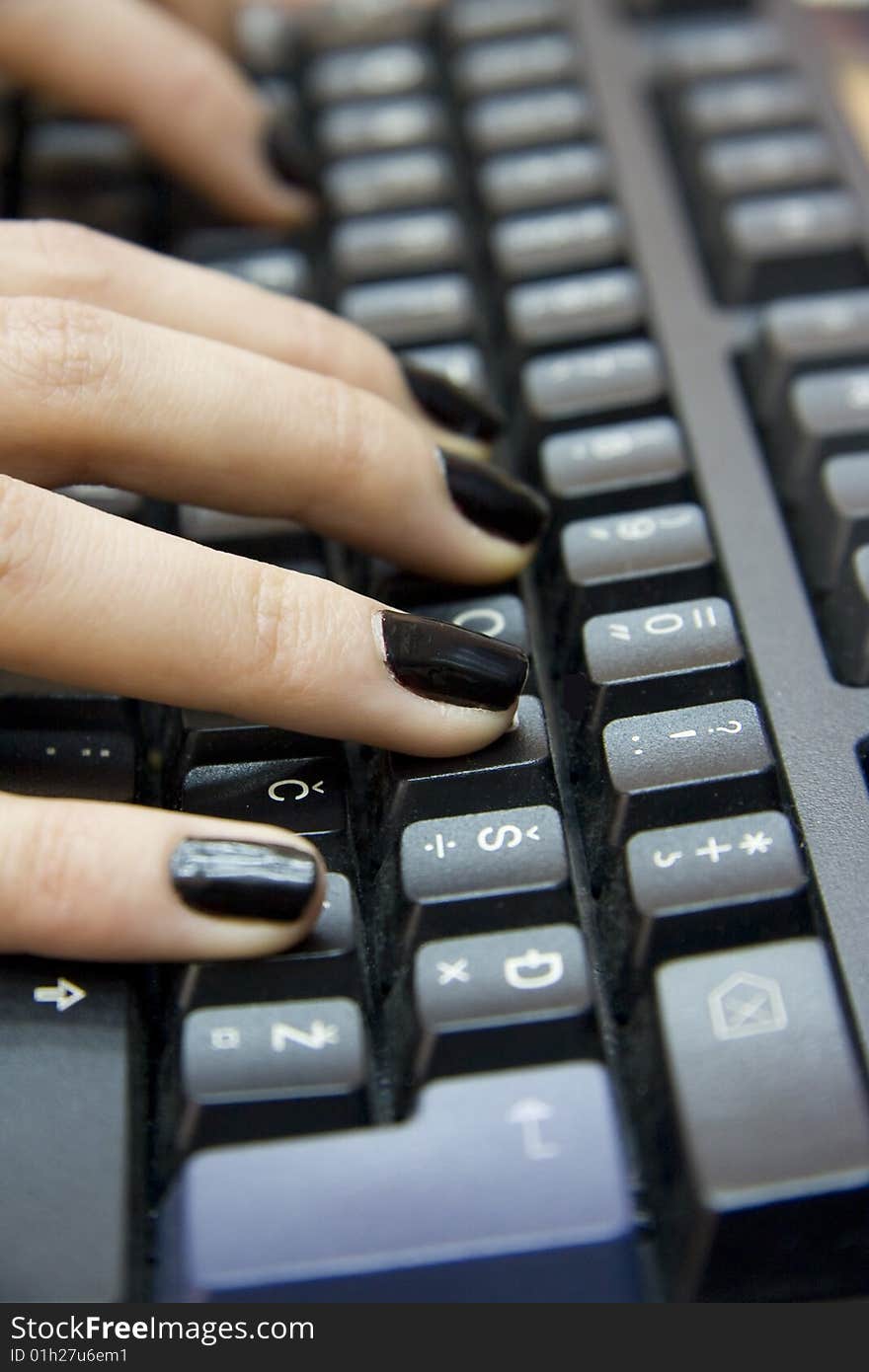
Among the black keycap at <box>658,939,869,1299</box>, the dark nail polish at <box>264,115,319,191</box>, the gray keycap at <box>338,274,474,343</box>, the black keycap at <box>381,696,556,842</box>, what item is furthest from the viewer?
the dark nail polish at <box>264,115,319,191</box>

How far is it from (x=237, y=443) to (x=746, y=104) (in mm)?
393

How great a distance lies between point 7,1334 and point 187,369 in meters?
0.40

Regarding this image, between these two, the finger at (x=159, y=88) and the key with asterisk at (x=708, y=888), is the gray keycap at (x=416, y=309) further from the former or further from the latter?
the key with asterisk at (x=708, y=888)

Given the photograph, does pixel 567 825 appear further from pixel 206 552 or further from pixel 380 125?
pixel 380 125

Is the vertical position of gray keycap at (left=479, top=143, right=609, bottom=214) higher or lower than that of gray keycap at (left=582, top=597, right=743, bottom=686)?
higher

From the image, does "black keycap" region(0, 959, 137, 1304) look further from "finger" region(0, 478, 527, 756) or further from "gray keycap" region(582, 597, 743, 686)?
"gray keycap" region(582, 597, 743, 686)

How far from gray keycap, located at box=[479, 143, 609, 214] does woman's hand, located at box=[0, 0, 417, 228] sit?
0.13m

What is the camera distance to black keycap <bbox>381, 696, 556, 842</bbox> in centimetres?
55

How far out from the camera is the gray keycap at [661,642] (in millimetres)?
577

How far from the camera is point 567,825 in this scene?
566 mm

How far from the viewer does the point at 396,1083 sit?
0.50 meters

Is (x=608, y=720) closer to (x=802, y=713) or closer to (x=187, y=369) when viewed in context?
(x=802, y=713)

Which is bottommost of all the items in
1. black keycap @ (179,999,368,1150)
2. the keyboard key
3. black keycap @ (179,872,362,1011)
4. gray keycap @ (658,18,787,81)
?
the keyboard key

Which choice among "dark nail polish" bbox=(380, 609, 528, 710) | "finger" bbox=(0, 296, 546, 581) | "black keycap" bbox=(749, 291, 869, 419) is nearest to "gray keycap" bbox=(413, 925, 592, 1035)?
"dark nail polish" bbox=(380, 609, 528, 710)
